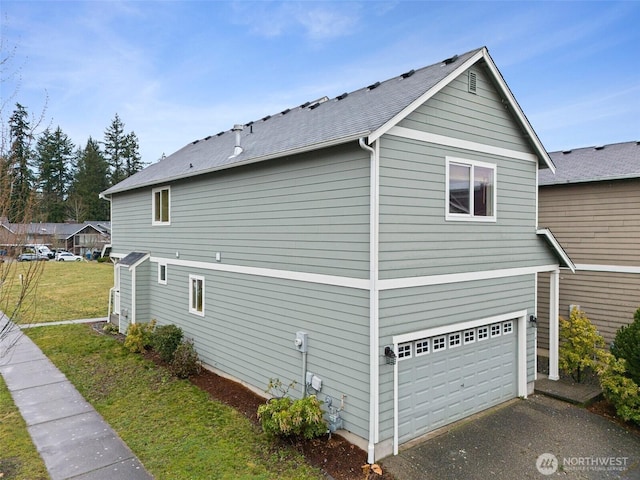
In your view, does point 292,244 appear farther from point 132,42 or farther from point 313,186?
point 132,42

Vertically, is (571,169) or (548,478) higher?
(571,169)

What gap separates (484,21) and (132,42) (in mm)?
12633

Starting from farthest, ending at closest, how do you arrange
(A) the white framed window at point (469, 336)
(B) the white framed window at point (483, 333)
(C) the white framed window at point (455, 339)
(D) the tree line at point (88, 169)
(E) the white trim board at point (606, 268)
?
(D) the tree line at point (88, 169) < (E) the white trim board at point (606, 268) < (B) the white framed window at point (483, 333) < (A) the white framed window at point (469, 336) < (C) the white framed window at point (455, 339)

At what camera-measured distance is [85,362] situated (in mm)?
11344

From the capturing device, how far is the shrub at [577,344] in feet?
31.7

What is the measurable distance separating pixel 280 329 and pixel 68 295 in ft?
69.0

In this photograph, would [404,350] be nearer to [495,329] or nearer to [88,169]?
[495,329]

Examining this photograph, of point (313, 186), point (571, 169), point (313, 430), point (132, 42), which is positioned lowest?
point (313, 430)

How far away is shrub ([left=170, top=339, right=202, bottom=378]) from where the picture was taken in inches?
399

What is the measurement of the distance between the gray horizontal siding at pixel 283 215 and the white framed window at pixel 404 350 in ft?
5.17

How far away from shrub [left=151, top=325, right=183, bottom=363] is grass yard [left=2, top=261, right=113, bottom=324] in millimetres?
3966

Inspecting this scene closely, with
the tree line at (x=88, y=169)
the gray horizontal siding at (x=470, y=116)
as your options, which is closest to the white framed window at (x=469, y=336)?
the gray horizontal siding at (x=470, y=116)

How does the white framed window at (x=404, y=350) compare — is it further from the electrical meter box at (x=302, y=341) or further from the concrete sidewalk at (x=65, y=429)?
the concrete sidewalk at (x=65, y=429)

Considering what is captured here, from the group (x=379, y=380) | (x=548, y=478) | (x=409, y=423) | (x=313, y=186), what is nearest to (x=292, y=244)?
(x=313, y=186)
